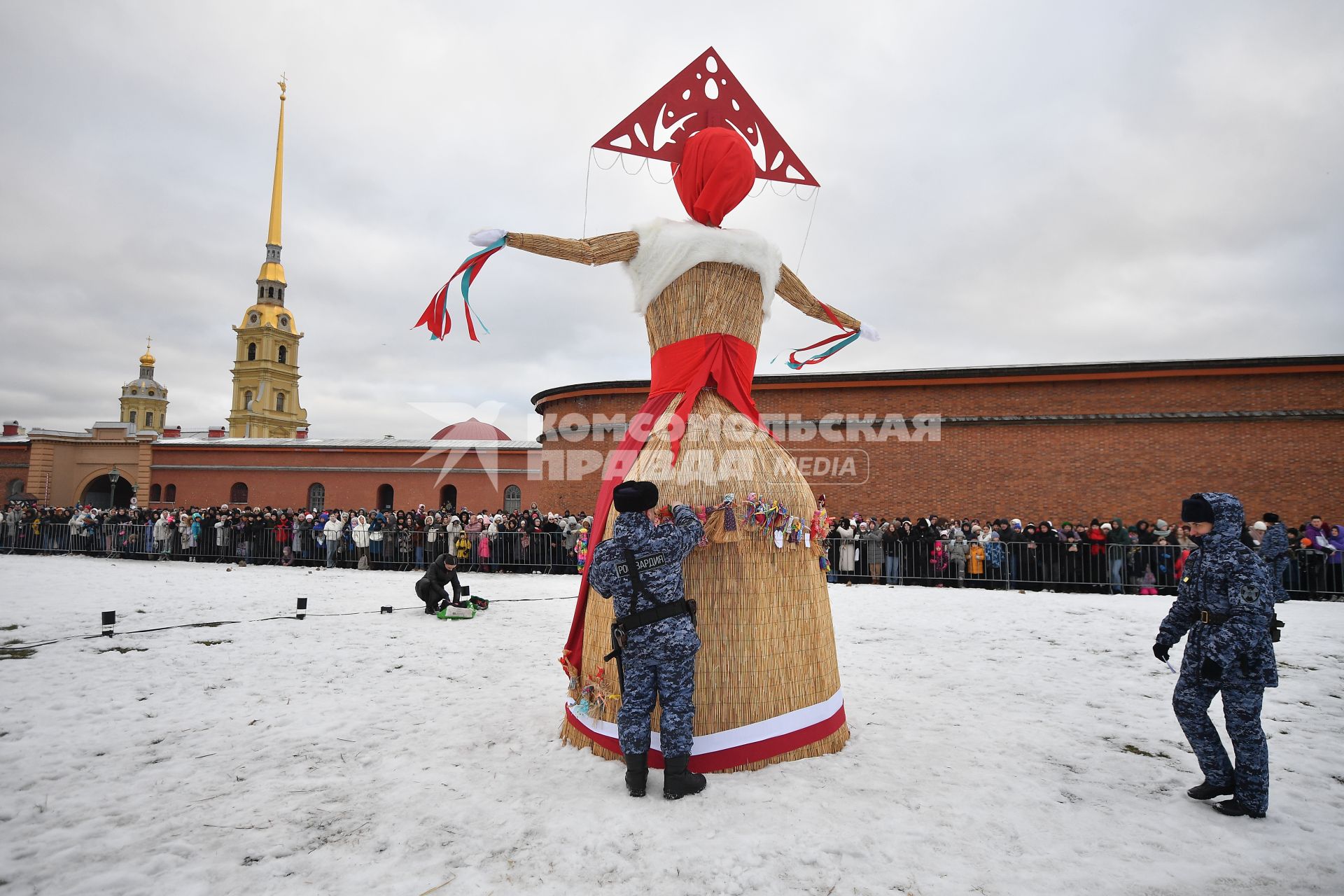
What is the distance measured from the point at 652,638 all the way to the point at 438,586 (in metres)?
7.74

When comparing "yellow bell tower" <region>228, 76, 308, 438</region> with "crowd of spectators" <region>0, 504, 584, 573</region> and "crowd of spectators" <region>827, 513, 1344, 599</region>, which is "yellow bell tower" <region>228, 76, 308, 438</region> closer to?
"crowd of spectators" <region>0, 504, 584, 573</region>

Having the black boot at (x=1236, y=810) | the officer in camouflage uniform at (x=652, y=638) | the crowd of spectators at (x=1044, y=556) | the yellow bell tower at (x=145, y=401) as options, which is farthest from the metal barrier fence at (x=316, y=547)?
the yellow bell tower at (x=145, y=401)

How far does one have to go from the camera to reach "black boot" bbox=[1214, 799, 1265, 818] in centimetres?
380

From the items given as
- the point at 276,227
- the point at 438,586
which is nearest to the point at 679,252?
the point at 438,586

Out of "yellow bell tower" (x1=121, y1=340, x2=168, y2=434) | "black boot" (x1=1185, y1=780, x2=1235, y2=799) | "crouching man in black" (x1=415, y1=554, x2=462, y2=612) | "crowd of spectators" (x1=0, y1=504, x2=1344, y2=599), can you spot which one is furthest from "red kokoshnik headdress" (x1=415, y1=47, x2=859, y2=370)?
"yellow bell tower" (x1=121, y1=340, x2=168, y2=434)

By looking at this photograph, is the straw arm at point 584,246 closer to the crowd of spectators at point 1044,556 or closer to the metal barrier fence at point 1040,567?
the metal barrier fence at point 1040,567

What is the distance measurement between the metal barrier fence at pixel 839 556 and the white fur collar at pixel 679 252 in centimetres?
917

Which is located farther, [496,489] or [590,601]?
[496,489]

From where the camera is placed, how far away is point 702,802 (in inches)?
152

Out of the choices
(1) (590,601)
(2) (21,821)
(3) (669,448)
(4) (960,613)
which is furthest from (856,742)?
(4) (960,613)

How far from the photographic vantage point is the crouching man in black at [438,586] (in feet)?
34.8

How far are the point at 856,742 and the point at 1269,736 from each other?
3333 mm

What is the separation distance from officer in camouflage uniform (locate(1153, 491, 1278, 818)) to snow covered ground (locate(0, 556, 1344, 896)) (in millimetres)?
237

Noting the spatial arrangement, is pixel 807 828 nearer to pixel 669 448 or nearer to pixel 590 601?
pixel 590 601
